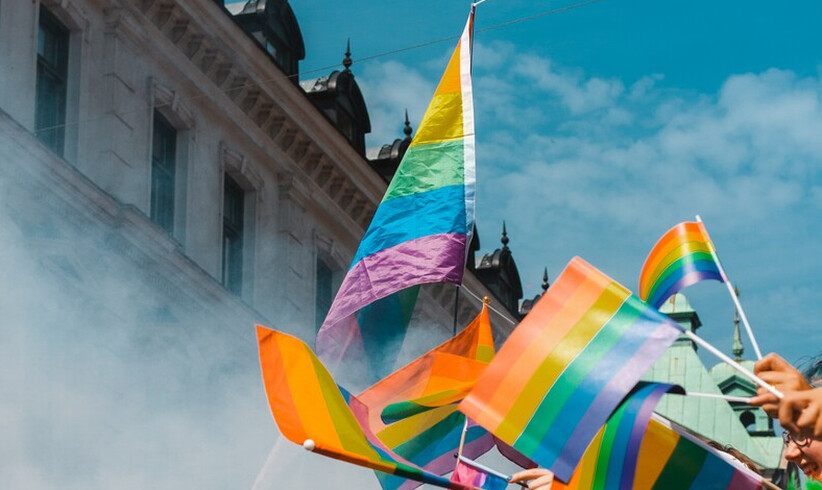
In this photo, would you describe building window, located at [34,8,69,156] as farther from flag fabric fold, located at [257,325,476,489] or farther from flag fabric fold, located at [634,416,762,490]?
flag fabric fold, located at [634,416,762,490]

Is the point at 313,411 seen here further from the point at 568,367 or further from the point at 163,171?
the point at 163,171

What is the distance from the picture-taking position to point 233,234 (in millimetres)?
22906

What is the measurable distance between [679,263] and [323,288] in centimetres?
1754

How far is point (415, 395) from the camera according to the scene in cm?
991

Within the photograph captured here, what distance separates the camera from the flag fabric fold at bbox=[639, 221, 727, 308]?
7789 mm

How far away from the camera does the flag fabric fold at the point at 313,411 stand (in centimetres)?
770

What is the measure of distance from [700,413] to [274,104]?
77.0 feet

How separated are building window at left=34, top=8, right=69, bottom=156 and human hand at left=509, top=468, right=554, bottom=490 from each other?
1187cm

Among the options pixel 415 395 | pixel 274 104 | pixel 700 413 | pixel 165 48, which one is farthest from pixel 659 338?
pixel 700 413

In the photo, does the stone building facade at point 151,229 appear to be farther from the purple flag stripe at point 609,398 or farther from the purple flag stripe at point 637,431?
the purple flag stripe at point 609,398

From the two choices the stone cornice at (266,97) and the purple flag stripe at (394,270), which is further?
the stone cornice at (266,97)

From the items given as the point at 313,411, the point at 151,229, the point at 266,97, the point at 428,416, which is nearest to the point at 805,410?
the point at 313,411

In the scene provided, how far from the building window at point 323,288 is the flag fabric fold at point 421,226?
13184mm

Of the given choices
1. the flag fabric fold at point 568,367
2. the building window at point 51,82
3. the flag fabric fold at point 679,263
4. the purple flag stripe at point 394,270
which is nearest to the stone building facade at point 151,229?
the building window at point 51,82
